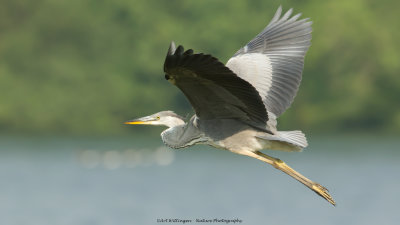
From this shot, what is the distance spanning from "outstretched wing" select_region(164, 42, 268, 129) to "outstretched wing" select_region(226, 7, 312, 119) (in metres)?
0.54

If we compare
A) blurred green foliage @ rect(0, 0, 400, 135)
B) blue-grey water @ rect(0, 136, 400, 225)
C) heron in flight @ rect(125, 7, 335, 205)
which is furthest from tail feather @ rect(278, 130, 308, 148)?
blurred green foliage @ rect(0, 0, 400, 135)

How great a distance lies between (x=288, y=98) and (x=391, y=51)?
23.3m

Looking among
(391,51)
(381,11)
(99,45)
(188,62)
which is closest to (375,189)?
(391,51)

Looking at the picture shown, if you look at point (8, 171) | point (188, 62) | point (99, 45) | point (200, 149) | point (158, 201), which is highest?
point (99, 45)

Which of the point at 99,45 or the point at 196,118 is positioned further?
the point at 99,45

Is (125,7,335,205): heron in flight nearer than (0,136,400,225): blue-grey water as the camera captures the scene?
Yes

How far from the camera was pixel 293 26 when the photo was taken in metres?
8.47

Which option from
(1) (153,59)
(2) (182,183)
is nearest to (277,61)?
(2) (182,183)

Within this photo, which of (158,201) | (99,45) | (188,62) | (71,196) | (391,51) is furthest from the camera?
(99,45)

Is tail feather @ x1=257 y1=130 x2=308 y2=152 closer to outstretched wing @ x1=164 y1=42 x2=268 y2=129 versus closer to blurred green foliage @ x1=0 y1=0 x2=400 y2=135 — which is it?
outstretched wing @ x1=164 y1=42 x2=268 y2=129

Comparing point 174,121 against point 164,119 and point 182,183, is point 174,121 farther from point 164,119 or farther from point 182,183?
→ point 182,183

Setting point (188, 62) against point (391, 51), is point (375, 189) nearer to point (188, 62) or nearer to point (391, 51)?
point (391, 51)

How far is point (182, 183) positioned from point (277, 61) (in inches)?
587

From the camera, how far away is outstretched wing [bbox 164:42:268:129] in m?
6.21
